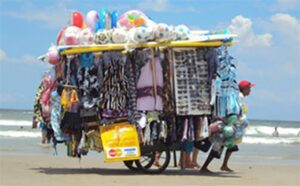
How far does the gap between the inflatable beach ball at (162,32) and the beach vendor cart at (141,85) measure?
17 mm

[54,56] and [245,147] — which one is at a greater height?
[54,56]

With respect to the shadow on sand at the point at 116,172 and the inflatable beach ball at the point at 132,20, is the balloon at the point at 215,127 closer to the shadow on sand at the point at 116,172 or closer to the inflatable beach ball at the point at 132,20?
the shadow on sand at the point at 116,172

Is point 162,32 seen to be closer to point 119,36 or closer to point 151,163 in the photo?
point 119,36

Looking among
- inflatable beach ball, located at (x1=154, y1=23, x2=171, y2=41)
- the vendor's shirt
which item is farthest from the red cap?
inflatable beach ball, located at (x1=154, y1=23, x2=171, y2=41)

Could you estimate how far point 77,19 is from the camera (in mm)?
10969

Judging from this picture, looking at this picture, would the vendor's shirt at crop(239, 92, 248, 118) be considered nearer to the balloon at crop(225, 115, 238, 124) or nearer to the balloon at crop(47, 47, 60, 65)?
the balloon at crop(225, 115, 238, 124)

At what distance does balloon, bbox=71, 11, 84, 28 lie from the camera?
35.8 feet

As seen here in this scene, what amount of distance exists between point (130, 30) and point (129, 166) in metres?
2.78

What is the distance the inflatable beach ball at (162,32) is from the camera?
10.00m

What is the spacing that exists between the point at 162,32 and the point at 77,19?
74.0 inches

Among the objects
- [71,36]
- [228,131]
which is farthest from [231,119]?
[71,36]

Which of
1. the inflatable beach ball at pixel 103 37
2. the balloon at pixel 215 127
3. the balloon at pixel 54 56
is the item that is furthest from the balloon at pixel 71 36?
the balloon at pixel 215 127

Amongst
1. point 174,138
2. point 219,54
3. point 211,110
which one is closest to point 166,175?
point 174,138

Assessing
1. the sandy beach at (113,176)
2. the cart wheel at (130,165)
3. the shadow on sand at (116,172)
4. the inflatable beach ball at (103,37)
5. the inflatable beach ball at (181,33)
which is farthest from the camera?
the cart wheel at (130,165)
